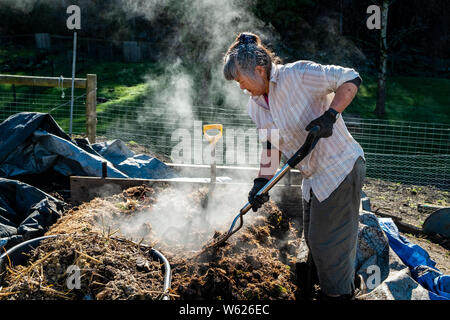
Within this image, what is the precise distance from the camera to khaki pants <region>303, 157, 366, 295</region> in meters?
2.54

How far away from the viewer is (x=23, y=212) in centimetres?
381

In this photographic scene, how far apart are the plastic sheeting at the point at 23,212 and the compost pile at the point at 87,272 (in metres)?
0.67

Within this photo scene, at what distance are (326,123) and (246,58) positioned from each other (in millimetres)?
602

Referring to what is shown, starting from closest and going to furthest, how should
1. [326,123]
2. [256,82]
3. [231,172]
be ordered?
[326,123]
[256,82]
[231,172]

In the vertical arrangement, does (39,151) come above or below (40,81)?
below

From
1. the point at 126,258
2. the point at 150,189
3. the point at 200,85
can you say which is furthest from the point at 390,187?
the point at 200,85

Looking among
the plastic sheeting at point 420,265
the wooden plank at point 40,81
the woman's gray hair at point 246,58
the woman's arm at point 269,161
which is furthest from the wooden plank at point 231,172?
the woman's gray hair at point 246,58

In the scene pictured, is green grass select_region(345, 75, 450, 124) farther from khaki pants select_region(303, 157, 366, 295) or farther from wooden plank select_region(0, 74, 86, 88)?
khaki pants select_region(303, 157, 366, 295)

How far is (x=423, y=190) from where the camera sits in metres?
6.55

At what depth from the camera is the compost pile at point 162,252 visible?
242cm

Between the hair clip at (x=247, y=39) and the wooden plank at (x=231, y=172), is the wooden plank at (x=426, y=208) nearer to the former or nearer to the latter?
the wooden plank at (x=231, y=172)

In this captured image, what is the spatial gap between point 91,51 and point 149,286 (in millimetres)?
16920

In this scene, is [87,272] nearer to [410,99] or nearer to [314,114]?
[314,114]

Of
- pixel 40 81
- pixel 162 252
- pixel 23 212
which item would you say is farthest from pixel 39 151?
pixel 162 252
